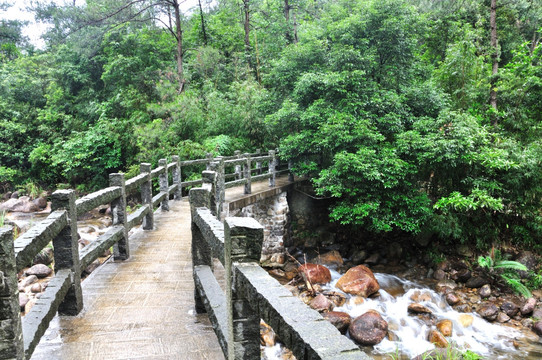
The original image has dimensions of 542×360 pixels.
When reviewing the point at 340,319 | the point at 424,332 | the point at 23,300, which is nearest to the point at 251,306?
the point at 23,300

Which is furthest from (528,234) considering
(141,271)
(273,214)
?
(141,271)

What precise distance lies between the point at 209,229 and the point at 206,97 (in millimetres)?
13983

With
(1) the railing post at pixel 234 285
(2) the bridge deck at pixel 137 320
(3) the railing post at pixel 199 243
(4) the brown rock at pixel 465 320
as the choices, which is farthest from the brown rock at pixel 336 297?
(1) the railing post at pixel 234 285

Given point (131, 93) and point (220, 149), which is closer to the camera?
point (220, 149)

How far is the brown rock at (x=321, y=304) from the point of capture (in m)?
8.18

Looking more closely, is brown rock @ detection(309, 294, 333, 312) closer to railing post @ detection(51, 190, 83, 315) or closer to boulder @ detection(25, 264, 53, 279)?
boulder @ detection(25, 264, 53, 279)

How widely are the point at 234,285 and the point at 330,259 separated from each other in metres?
10.4

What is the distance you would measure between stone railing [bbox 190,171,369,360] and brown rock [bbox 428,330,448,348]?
6597mm

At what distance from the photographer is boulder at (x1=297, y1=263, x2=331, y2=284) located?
9.69m

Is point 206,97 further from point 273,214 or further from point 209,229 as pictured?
point 209,229

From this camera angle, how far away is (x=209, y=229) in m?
2.25

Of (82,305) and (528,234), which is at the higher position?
(82,305)

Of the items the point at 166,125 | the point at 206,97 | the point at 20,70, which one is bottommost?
the point at 166,125

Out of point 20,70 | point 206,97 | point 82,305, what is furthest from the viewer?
point 20,70
